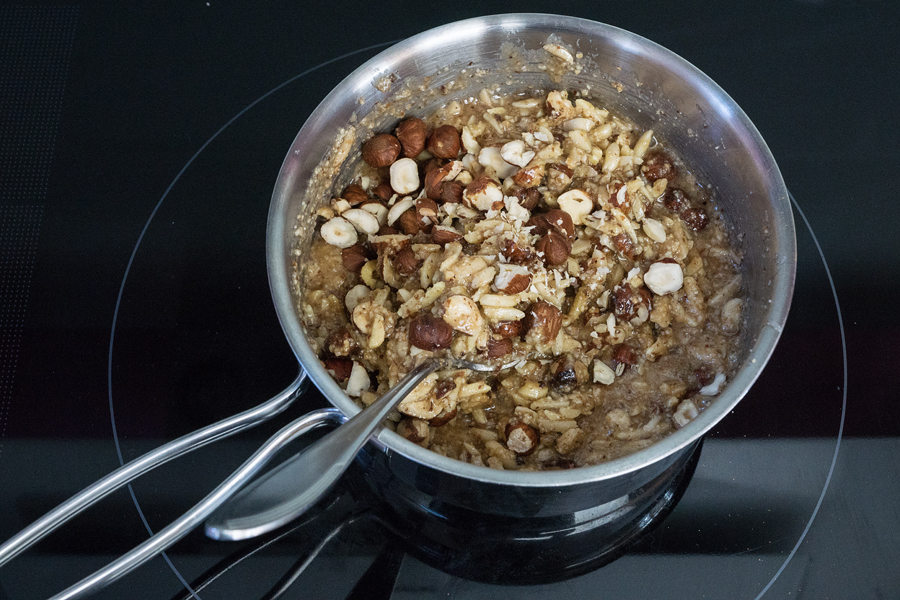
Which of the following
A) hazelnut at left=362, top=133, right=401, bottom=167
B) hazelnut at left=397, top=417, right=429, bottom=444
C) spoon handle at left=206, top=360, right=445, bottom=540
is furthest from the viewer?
hazelnut at left=362, top=133, right=401, bottom=167

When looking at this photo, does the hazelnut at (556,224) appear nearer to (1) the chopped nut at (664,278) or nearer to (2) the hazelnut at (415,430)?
(1) the chopped nut at (664,278)

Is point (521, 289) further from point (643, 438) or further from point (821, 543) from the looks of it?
point (821, 543)

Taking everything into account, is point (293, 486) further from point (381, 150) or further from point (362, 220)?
point (381, 150)

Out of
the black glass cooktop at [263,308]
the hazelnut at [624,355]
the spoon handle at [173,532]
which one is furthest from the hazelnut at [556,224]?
the spoon handle at [173,532]

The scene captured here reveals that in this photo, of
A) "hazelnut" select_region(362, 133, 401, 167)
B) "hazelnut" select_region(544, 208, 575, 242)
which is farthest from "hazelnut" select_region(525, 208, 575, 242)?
"hazelnut" select_region(362, 133, 401, 167)

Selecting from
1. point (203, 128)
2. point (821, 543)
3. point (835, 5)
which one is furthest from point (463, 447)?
point (835, 5)

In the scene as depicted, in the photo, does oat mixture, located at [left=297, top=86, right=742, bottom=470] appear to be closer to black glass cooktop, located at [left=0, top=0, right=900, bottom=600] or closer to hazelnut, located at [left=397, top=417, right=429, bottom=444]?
hazelnut, located at [left=397, top=417, right=429, bottom=444]
